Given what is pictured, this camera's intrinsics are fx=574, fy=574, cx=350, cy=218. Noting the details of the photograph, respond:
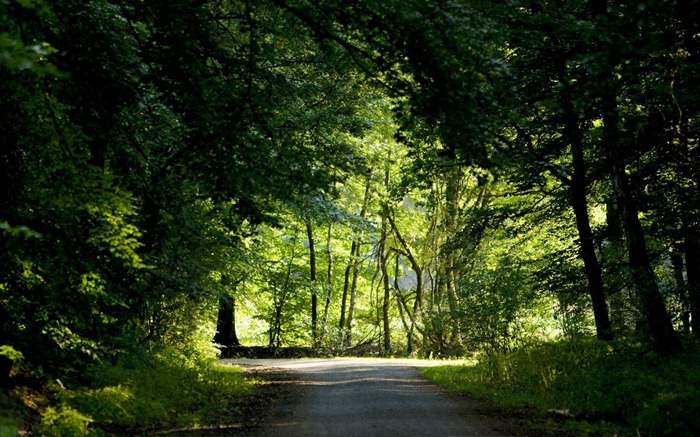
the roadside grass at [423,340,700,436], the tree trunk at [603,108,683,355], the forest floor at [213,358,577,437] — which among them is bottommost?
the forest floor at [213,358,577,437]

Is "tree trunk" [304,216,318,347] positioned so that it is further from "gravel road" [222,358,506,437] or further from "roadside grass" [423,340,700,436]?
"roadside grass" [423,340,700,436]

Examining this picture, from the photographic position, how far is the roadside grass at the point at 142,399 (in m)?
6.96

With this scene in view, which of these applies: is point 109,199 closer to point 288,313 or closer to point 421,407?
point 421,407

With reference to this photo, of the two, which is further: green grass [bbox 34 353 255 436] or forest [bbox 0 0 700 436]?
green grass [bbox 34 353 255 436]

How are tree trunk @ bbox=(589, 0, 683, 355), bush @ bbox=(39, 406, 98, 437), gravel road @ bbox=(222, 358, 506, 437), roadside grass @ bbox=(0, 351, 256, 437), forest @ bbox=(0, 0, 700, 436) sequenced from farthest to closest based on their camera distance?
tree trunk @ bbox=(589, 0, 683, 355) → gravel road @ bbox=(222, 358, 506, 437) → roadside grass @ bbox=(0, 351, 256, 437) → bush @ bbox=(39, 406, 98, 437) → forest @ bbox=(0, 0, 700, 436)

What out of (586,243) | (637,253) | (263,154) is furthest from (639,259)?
(263,154)

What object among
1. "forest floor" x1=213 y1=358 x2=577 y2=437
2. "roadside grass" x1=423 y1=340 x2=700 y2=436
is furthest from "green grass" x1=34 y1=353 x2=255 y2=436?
"roadside grass" x1=423 y1=340 x2=700 y2=436

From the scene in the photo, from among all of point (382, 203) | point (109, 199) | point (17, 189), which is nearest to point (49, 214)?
point (17, 189)

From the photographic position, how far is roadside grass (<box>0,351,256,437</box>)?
22.9 feet

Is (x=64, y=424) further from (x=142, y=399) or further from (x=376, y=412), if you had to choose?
(x=376, y=412)

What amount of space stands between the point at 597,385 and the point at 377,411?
3.71 meters

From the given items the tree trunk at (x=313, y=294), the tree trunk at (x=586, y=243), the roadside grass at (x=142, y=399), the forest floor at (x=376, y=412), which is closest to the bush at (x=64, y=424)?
the roadside grass at (x=142, y=399)

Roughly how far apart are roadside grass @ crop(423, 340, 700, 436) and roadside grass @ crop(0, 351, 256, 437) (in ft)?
16.6

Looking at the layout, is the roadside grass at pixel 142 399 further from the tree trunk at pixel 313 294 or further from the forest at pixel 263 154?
the tree trunk at pixel 313 294
